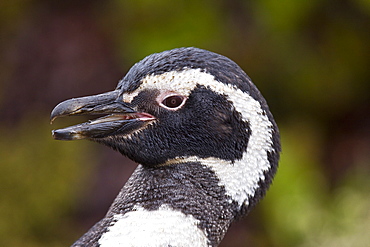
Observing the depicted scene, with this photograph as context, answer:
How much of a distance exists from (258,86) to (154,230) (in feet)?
10.8

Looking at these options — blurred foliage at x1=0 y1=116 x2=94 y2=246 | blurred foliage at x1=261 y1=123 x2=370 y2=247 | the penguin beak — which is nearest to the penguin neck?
the penguin beak

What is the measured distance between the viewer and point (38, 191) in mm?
4871

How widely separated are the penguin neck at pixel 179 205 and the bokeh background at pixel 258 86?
262 centimetres

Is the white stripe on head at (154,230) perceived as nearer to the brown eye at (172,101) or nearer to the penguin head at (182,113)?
the penguin head at (182,113)

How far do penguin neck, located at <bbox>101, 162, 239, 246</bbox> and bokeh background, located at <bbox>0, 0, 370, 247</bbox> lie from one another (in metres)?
2.62

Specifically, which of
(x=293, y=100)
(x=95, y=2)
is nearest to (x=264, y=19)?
(x=293, y=100)

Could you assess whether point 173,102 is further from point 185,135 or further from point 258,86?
point 258,86

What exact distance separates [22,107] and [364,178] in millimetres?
3011

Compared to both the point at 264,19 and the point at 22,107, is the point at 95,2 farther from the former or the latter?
the point at 264,19

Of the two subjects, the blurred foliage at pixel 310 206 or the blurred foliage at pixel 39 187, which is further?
the blurred foliage at pixel 39 187

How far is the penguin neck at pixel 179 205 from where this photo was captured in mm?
2055

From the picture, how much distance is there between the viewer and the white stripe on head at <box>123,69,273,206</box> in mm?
2098

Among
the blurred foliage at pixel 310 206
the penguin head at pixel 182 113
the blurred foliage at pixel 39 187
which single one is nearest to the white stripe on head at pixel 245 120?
the penguin head at pixel 182 113

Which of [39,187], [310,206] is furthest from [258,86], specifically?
[39,187]
